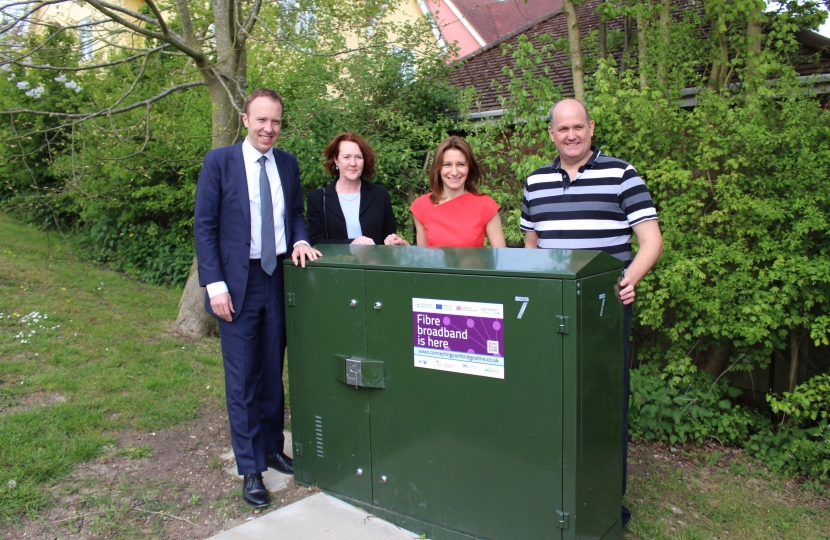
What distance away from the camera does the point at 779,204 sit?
4.22 meters

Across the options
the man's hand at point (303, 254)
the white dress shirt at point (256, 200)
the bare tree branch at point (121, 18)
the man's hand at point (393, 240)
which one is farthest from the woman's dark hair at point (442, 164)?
the bare tree branch at point (121, 18)

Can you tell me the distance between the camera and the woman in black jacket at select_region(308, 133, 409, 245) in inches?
157

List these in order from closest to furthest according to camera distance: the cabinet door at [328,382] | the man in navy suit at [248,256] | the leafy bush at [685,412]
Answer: the cabinet door at [328,382] < the man in navy suit at [248,256] < the leafy bush at [685,412]

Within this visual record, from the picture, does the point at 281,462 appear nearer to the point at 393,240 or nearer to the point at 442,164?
the point at 393,240

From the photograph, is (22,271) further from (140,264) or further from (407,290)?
(407,290)

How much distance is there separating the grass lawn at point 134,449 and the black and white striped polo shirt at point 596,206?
152 centimetres

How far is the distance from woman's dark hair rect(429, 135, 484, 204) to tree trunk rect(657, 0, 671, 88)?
2.08m

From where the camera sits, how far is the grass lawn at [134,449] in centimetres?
337

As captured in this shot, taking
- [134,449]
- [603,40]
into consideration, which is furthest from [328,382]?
[603,40]

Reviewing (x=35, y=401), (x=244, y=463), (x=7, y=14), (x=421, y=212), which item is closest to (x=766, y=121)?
(x=421, y=212)

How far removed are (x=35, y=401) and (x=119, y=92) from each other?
21.1 ft

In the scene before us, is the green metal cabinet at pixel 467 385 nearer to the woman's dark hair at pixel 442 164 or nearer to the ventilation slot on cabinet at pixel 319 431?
the ventilation slot on cabinet at pixel 319 431

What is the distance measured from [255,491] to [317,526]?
0.45m

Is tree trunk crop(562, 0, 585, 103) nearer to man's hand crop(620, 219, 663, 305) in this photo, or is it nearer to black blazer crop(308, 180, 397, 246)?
black blazer crop(308, 180, 397, 246)
